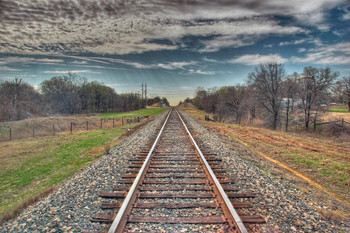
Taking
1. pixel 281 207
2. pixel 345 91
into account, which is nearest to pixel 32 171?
pixel 281 207

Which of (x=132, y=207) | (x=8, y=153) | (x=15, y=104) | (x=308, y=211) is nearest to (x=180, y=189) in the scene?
(x=132, y=207)

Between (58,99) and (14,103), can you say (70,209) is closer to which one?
(14,103)

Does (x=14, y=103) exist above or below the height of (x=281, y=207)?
above

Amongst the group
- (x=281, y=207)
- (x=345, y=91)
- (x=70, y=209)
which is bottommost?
(x=70, y=209)

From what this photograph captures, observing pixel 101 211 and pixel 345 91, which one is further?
pixel 345 91

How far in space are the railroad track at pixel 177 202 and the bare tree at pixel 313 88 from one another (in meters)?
27.8

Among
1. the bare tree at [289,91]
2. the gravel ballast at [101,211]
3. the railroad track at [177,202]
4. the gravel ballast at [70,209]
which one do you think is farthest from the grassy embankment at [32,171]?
the bare tree at [289,91]

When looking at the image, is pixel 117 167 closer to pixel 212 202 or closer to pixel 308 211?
pixel 212 202

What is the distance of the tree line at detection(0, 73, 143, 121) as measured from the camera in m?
34.2

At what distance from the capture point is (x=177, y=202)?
4098mm

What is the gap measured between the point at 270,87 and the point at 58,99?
5651 centimetres

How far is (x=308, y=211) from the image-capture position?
3.91 meters

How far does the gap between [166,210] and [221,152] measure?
207 inches

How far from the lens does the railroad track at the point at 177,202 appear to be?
3310 millimetres
